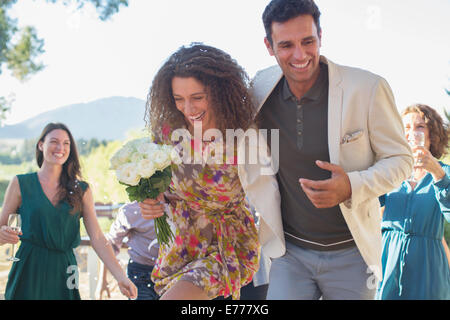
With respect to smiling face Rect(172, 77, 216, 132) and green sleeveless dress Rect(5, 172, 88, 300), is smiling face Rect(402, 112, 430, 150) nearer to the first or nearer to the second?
smiling face Rect(172, 77, 216, 132)

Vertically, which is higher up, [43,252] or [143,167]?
[143,167]

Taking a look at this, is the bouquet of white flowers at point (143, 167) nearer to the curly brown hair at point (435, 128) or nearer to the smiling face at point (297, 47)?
the smiling face at point (297, 47)

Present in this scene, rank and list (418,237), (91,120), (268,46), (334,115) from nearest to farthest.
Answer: (334,115), (268,46), (418,237), (91,120)

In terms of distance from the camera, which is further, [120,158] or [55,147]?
[55,147]

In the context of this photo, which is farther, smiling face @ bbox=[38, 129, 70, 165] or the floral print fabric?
smiling face @ bbox=[38, 129, 70, 165]

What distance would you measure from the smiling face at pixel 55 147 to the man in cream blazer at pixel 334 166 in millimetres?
2210

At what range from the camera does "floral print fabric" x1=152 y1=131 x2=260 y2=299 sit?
94.0 inches

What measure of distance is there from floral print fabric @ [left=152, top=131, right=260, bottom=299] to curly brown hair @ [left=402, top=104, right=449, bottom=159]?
1897 millimetres

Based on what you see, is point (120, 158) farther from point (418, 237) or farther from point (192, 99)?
point (418, 237)

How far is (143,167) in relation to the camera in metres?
2.17

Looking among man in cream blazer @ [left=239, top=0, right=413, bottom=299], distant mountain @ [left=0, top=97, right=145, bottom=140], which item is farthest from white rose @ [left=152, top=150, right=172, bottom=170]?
distant mountain @ [left=0, top=97, right=145, bottom=140]

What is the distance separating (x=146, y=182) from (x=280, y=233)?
2.29ft

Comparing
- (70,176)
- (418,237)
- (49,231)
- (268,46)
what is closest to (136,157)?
(268,46)

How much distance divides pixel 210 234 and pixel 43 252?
186 centimetres
